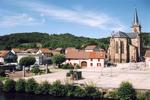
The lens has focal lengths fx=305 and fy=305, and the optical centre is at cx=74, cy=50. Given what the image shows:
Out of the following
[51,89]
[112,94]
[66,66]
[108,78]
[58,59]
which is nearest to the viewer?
[112,94]

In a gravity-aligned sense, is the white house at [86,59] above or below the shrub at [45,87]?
above

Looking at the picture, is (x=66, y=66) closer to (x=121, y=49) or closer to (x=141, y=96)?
(x=121, y=49)

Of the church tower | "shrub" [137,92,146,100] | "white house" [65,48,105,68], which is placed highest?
the church tower

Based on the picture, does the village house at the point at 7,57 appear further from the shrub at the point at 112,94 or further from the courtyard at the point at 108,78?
the shrub at the point at 112,94

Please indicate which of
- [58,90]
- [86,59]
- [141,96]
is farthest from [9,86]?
[86,59]

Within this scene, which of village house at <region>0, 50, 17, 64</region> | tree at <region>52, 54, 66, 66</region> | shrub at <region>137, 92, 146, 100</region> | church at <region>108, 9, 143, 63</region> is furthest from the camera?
church at <region>108, 9, 143, 63</region>

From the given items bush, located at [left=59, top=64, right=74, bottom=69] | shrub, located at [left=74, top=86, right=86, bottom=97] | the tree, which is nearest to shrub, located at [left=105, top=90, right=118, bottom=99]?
shrub, located at [left=74, top=86, right=86, bottom=97]

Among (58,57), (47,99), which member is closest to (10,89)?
(47,99)

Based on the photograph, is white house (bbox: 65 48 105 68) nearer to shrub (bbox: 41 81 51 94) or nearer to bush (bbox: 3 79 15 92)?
bush (bbox: 3 79 15 92)

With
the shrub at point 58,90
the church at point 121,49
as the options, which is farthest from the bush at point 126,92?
the church at point 121,49

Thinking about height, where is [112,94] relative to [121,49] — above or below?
below

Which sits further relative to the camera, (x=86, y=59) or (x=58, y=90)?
(x=86, y=59)

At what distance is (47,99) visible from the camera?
32.0 metres

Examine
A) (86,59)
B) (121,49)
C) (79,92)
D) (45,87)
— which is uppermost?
(121,49)
